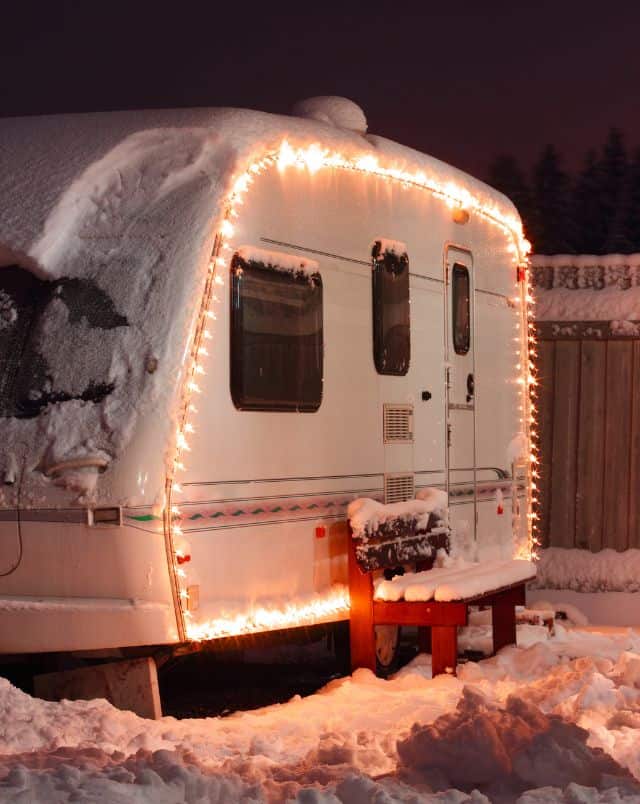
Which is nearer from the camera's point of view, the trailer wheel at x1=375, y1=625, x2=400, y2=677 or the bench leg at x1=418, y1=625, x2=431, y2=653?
the trailer wheel at x1=375, y1=625, x2=400, y2=677

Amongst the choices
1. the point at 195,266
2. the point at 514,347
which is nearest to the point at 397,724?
the point at 195,266

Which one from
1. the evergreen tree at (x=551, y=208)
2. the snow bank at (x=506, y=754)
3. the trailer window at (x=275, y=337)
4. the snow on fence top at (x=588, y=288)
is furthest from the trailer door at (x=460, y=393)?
the evergreen tree at (x=551, y=208)

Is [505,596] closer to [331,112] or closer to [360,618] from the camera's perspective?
[360,618]

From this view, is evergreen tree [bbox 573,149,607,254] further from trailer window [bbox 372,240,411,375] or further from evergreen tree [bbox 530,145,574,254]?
trailer window [bbox 372,240,411,375]

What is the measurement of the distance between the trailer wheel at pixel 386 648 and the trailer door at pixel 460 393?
2.91 feet

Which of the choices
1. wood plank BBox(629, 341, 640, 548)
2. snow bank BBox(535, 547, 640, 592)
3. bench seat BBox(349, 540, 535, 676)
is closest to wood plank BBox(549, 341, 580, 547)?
snow bank BBox(535, 547, 640, 592)

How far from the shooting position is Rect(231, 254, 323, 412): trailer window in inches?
296

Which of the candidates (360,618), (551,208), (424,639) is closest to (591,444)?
(424,639)

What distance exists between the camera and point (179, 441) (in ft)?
22.9

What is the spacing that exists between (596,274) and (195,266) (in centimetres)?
640

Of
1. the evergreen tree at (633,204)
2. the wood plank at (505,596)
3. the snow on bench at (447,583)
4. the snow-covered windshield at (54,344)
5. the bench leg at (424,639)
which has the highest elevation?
the evergreen tree at (633,204)

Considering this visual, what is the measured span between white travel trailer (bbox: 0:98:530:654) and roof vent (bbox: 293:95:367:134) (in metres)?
0.01

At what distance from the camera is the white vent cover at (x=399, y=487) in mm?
8992

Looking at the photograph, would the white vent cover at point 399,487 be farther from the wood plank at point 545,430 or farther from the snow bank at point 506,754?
the wood plank at point 545,430
